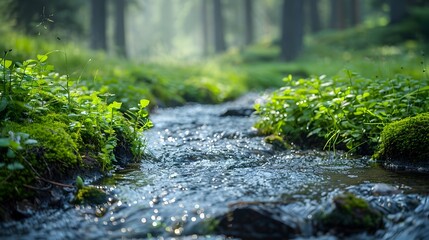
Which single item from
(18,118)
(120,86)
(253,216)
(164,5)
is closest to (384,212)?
(253,216)

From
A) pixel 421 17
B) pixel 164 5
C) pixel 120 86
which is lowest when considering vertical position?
pixel 120 86

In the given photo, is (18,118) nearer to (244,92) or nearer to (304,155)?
(304,155)

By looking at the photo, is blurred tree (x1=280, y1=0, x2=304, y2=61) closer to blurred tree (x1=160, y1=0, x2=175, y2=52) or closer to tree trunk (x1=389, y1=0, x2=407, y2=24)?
tree trunk (x1=389, y1=0, x2=407, y2=24)

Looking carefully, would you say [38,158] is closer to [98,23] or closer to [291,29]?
[98,23]

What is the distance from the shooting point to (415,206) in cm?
340

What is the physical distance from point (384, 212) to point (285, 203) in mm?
763

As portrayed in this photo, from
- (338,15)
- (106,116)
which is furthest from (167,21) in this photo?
(106,116)

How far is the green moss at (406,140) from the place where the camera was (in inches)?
180

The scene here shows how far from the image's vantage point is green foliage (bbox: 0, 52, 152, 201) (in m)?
3.53

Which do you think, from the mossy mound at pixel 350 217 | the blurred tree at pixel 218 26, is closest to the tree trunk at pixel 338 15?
the blurred tree at pixel 218 26

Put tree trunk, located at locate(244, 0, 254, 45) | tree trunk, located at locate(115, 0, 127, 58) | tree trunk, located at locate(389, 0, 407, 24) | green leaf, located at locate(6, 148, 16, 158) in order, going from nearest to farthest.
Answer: green leaf, located at locate(6, 148, 16, 158) → tree trunk, located at locate(115, 0, 127, 58) → tree trunk, located at locate(389, 0, 407, 24) → tree trunk, located at locate(244, 0, 254, 45)

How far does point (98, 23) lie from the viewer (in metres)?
19.4

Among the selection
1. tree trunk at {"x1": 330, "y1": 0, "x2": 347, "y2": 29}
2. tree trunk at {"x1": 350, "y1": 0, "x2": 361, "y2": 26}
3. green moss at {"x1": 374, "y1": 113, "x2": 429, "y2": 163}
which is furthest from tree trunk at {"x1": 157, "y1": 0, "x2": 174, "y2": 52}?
green moss at {"x1": 374, "y1": 113, "x2": 429, "y2": 163}

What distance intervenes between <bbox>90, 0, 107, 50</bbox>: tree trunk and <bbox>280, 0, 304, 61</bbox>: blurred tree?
30.2 feet
